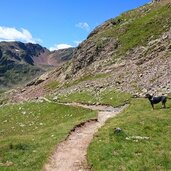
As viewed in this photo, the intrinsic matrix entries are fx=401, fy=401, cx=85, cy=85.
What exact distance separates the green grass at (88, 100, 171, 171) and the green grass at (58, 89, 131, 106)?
15.5 meters

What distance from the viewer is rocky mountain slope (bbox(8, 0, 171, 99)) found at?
223ft

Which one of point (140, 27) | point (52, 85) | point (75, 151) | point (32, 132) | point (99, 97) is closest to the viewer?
point (75, 151)

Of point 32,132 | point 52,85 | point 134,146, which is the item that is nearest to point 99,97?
point 32,132

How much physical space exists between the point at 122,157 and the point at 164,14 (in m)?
78.5

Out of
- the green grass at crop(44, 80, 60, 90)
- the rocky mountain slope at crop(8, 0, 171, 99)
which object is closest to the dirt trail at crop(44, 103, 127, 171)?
the rocky mountain slope at crop(8, 0, 171, 99)

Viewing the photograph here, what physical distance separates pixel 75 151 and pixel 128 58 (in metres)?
58.7

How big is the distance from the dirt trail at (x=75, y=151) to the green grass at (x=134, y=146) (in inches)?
29.0

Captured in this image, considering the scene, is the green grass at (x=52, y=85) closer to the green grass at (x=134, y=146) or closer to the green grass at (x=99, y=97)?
the green grass at (x=99, y=97)

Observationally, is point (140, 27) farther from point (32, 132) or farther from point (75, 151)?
point (75, 151)

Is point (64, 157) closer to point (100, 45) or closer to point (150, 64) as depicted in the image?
point (150, 64)

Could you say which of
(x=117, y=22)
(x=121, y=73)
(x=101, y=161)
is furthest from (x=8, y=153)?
(x=117, y=22)

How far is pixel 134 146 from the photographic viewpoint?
3186 cm

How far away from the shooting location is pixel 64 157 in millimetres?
30141

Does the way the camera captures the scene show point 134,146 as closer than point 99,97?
Yes
